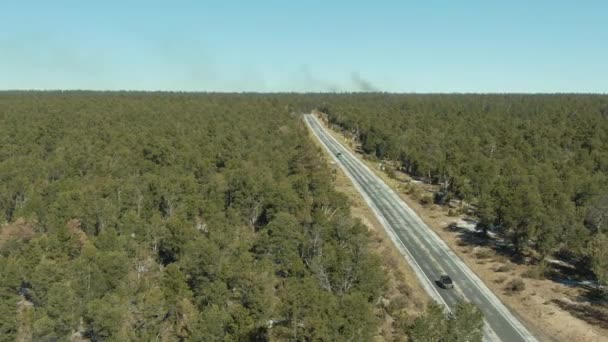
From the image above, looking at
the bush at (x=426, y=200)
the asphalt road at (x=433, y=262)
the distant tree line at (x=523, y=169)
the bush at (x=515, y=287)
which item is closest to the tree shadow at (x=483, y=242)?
the distant tree line at (x=523, y=169)

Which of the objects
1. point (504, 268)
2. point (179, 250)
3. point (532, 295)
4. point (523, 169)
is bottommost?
point (532, 295)

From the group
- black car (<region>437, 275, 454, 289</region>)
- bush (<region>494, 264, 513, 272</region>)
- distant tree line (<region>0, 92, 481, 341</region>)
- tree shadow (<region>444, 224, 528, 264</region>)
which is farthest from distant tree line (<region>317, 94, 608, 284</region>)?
distant tree line (<region>0, 92, 481, 341</region>)

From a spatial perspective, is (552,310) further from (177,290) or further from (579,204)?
(177,290)

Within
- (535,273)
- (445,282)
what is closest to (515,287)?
(535,273)

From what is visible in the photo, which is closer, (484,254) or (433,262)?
(433,262)

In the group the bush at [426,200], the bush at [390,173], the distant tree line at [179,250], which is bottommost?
the bush at [426,200]

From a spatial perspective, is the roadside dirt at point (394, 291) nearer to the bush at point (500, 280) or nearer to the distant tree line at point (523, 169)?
the bush at point (500, 280)

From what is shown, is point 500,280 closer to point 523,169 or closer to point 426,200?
point 426,200
